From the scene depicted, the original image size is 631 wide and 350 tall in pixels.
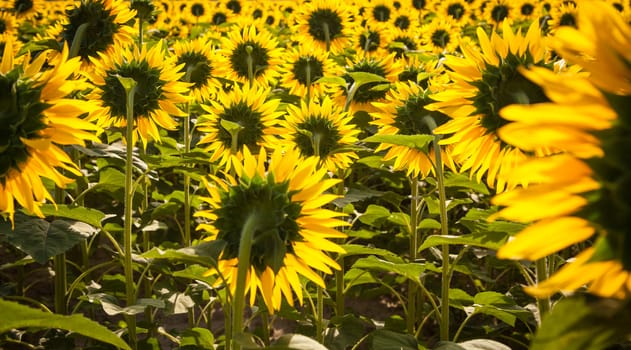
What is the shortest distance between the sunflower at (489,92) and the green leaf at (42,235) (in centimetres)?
109

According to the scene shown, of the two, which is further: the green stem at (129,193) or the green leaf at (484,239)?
Result: the green stem at (129,193)

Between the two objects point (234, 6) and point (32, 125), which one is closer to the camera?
point (32, 125)

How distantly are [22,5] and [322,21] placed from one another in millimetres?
3151

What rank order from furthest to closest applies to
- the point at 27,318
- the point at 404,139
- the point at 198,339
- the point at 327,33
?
the point at 327,33, the point at 198,339, the point at 404,139, the point at 27,318

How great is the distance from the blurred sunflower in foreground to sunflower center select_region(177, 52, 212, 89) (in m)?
2.50

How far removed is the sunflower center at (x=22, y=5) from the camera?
5707 mm

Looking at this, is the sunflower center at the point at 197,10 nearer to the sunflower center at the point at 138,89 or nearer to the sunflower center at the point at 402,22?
the sunflower center at the point at 402,22

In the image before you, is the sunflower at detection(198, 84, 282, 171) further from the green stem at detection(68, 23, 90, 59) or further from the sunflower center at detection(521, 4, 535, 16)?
the sunflower center at detection(521, 4, 535, 16)

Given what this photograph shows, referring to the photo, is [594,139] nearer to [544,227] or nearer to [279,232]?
[544,227]

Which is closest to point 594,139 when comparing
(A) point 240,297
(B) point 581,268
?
(B) point 581,268

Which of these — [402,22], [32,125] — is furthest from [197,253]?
[402,22]

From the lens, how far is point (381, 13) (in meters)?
6.33

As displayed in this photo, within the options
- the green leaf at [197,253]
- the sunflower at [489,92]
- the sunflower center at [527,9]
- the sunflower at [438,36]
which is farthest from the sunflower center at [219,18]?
the green leaf at [197,253]

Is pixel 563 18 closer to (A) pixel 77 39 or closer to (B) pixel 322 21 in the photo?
(B) pixel 322 21
